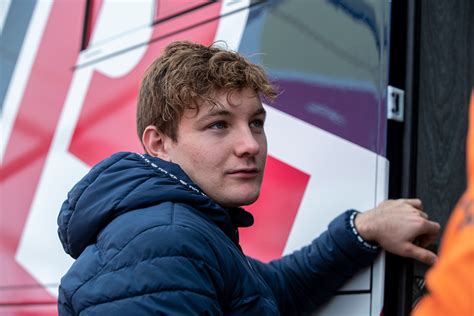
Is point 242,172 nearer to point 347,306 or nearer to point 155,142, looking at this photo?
point 155,142

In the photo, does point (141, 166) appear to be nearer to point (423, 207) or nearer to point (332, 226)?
point (332, 226)

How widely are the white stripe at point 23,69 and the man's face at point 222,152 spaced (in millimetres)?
1349

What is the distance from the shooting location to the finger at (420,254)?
1.59m

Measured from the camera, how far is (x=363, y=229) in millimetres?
1663

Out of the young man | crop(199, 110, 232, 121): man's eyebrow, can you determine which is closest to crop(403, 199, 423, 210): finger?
the young man

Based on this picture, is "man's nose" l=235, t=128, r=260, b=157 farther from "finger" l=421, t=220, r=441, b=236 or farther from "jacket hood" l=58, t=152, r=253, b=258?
"finger" l=421, t=220, r=441, b=236

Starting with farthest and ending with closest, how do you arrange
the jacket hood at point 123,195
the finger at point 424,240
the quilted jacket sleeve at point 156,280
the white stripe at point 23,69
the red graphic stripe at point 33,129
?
the white stripe at point 23,69 < the red graphic stripe at point 33,129 < the finger at point 424,240 < the jacket hood at point 123,195 < the quilted jacket sleeve at point 156,280

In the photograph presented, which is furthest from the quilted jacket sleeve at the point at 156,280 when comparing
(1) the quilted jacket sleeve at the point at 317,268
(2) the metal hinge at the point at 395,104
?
(2) the metal hinge at the point at 395,104

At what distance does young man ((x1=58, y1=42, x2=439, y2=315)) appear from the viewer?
1.29 meters

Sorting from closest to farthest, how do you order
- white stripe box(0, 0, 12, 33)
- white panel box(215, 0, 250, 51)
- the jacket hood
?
1. the jacket hood
2. white panel box(215, 0, 250, 51)
3. white stripe box(0, 0, 12, 33)

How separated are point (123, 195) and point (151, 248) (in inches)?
6.0

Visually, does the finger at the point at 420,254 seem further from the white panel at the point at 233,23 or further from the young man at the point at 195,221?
the white panel at the point at 233,23

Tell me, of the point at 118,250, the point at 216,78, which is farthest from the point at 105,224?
the point at 216,78

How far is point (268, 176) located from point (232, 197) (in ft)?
1.25
